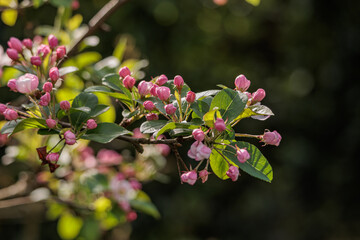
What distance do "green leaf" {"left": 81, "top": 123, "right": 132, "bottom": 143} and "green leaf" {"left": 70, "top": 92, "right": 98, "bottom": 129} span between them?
0.09 feet

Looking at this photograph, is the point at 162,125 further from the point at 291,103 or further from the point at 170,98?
the point at 291,103

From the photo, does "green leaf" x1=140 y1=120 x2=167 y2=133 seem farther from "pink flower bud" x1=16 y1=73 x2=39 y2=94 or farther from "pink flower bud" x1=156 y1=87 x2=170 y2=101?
"pink flower bud" x1=16 y1=73 x2=39 y2=94

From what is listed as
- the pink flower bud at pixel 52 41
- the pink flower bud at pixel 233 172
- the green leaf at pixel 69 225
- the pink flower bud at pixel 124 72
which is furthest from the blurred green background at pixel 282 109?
the pink flower bud at pixel 233 172

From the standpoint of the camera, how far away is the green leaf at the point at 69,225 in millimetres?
1653

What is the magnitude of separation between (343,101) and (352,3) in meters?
0.90

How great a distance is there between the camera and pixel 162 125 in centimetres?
73

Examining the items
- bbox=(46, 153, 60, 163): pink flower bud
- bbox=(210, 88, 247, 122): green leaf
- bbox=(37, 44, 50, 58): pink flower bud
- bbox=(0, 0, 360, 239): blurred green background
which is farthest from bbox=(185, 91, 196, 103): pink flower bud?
bbox=(0, 0, 360, 239): blurred green background

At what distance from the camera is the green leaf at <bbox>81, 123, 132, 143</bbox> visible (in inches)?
29.0

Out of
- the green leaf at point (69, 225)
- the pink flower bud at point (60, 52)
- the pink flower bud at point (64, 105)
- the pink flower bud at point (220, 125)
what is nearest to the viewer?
the pink flower bud at point (220, 125)

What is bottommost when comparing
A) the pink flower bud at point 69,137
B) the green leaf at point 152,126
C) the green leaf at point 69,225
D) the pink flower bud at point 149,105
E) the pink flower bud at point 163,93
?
the green leaf at point 69,225

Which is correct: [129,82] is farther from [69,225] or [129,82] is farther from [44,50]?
[69,225]

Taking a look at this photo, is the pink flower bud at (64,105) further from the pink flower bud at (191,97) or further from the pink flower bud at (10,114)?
the pink flower bud at (191,97)

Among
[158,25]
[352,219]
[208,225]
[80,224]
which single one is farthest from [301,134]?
[80,224]

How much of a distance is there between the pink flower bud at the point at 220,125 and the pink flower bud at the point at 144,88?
171mm
